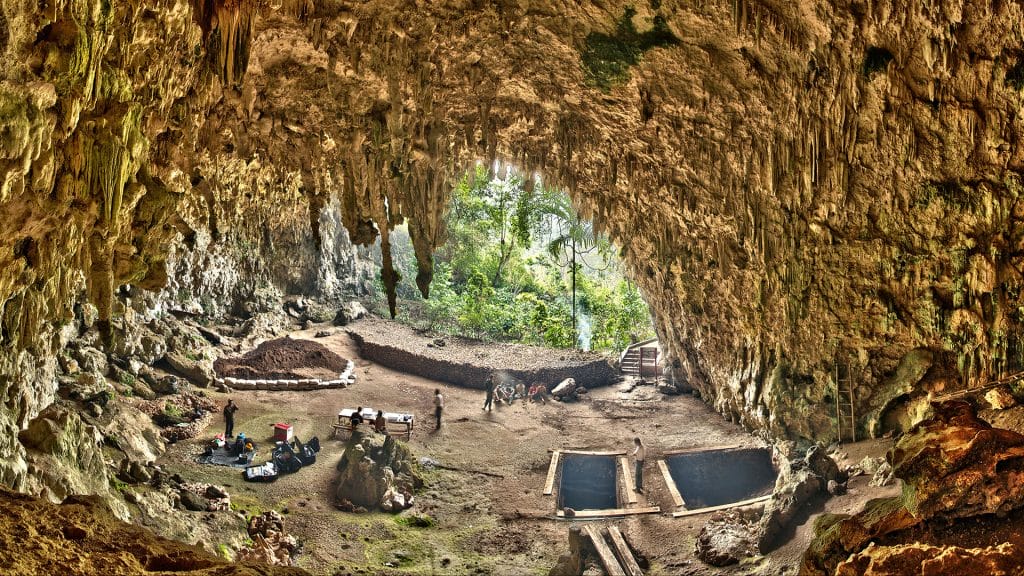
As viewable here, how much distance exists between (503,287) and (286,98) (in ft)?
58.2

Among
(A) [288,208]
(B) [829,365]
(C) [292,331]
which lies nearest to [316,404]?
(C) [292,331]

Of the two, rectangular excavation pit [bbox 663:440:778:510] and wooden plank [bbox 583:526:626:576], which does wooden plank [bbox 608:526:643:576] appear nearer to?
wooden plank [bbox 583:526:626:576]

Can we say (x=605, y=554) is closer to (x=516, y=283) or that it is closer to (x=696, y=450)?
(x=696, y=450)

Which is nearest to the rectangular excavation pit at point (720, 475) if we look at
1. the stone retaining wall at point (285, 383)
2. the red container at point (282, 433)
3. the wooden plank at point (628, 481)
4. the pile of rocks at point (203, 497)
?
the wooden plank at point (628, 481)

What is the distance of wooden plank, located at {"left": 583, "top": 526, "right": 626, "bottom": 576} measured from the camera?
10922mm

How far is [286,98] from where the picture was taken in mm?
13727

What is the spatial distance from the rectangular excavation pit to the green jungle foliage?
1129cm

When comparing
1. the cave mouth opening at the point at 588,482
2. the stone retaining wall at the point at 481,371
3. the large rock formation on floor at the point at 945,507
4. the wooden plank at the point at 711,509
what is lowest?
the cave mouth opening at the point at 588,482

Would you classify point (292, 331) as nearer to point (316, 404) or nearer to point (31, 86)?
point (316, 404)

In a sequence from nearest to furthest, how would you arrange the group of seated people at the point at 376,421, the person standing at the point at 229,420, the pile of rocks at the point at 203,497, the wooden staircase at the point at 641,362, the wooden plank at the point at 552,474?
1. the pile of rocks at the point at 203,497
2. the wooden plank at the point at 552,474
3. the person standing at the point at 229,420
4. the group of seated people at the point at 376,421
5. the wooden staircase at the point at 641,362

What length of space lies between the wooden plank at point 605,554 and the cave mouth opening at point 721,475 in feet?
7.67

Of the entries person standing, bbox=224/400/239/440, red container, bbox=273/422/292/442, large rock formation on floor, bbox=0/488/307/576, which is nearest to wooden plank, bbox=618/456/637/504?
red container, bbox=273/422/292/442

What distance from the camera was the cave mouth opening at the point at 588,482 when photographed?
47.2 feet

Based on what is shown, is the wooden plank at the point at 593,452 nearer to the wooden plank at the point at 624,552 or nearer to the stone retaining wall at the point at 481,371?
the wooden plank at the point at 624,552
